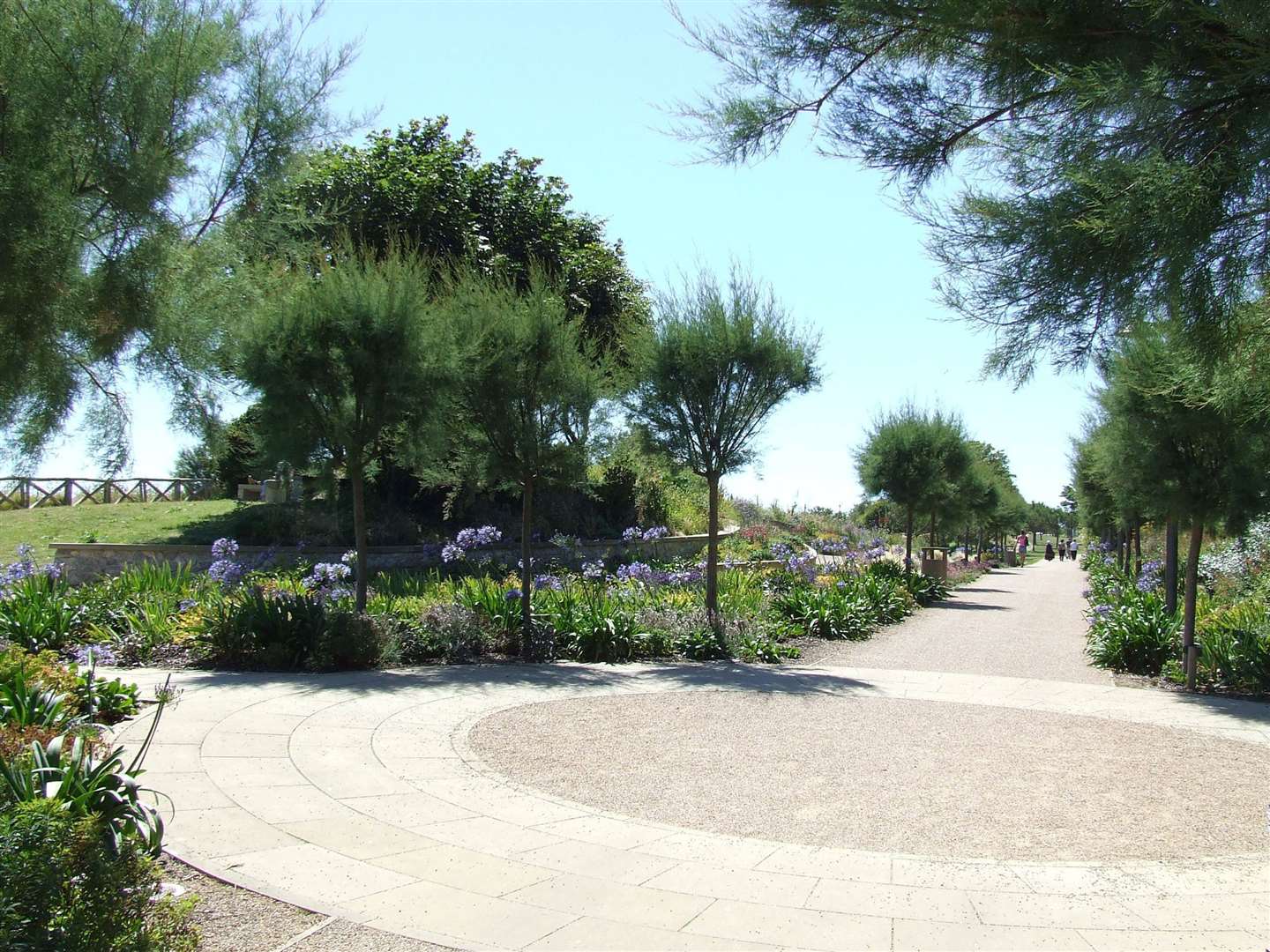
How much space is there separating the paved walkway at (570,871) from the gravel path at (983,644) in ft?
18.1

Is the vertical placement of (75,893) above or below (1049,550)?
below

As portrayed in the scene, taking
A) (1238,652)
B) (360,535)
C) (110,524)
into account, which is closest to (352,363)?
(360,535)

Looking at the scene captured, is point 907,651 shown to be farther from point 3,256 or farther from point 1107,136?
point 3,256

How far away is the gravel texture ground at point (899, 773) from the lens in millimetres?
5113

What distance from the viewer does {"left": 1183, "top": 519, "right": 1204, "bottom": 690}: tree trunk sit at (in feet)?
32.8

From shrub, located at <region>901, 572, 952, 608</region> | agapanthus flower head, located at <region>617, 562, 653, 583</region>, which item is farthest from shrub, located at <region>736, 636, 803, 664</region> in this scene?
shrub, located at <region>901, 572, 952, 608</region>

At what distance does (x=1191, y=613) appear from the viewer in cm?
1033

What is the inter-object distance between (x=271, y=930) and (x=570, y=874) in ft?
4.32

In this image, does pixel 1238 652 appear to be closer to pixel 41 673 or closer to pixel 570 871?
pixel 570 871

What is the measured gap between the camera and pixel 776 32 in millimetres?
5062

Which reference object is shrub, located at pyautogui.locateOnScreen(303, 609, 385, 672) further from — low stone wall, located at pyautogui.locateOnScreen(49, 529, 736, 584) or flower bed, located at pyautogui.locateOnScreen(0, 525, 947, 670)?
low stone wall, located at pyautogui.locateOnScreen(49, 529, 736, 584)

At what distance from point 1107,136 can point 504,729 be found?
5.80 metres

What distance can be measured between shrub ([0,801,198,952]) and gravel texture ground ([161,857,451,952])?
0.28 metres

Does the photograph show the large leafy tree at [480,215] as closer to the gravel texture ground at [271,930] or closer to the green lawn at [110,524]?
the green lawn at [110,524]
